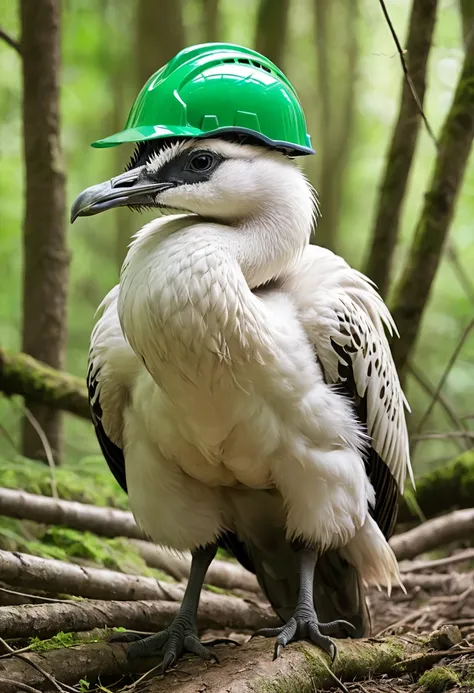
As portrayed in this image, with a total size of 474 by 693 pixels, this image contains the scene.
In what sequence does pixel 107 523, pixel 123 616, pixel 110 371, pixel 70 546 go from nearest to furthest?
pixel 110 371
pixel 123 616
pixel 70 546
pixel 107 523

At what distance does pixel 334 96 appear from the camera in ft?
32.3

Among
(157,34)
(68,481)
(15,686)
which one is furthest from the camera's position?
(157,34)

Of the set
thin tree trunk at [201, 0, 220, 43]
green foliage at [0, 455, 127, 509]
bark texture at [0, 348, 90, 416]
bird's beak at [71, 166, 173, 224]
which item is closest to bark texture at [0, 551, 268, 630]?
green foliage at [0, 455, 127, 509]

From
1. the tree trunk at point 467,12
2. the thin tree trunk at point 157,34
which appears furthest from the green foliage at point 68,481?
the tree trunk at point 467,12

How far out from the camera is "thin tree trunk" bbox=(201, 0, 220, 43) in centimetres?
787

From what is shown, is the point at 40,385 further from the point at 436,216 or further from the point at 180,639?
the point at 436,216

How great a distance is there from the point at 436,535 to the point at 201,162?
2.94 metres

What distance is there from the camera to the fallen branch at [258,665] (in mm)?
2737

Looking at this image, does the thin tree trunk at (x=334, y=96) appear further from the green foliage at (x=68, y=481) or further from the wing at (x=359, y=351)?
the wing at (x=359, y=351)

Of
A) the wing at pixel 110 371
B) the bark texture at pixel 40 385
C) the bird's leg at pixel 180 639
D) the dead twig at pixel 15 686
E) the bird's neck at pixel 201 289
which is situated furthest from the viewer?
the bark texture at pixel 40 385

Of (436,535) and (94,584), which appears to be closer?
(94,584)

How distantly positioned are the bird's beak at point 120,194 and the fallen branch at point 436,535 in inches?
114

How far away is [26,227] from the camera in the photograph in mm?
5617

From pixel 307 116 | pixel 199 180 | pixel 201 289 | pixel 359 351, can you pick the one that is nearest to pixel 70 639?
pixel 201 289
